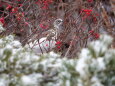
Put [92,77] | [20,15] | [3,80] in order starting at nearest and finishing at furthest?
1. [92,77]
2. [3,80]
3. [20,15]

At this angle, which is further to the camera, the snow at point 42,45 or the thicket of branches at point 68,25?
the snow at point 42,45

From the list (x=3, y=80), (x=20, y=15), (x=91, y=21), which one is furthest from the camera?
(x=91, y=21)

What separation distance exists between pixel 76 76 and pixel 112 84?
24 cm

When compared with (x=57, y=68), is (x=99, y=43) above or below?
above

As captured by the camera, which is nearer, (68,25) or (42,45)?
(68,25)

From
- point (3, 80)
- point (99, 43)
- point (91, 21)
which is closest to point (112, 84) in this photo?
point (99, 43)

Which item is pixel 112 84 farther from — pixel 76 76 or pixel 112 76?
pixel 76 76

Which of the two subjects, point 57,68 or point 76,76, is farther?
point 57,68

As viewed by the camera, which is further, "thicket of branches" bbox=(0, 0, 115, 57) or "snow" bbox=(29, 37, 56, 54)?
"snow" bbox=(29, 37, 56, 54)

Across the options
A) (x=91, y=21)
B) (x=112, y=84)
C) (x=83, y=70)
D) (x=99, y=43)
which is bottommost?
(x=91, y=21)

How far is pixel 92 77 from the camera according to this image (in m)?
1.48

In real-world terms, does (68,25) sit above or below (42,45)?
above

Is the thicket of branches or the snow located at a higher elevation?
the thicket of branches

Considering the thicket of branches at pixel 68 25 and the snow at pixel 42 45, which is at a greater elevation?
the thicket of branches at pixel 68 25
